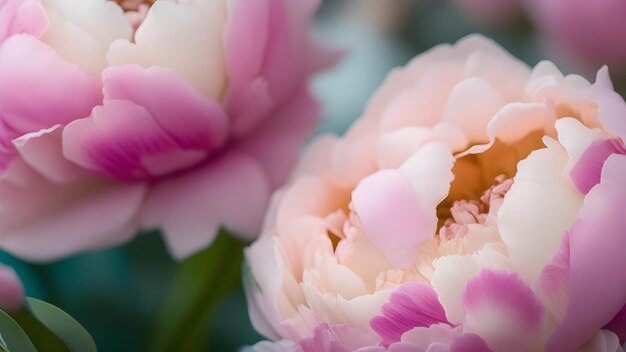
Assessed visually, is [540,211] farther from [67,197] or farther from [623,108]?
[67,197]

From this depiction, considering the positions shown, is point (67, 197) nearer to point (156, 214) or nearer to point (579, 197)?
point (156, 214)

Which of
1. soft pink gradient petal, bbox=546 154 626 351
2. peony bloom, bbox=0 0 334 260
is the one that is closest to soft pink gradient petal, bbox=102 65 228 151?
peony bloom, bbox=0 0 334 260

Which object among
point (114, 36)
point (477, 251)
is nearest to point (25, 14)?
point (114, 36)

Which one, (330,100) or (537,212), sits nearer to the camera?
(537,212)

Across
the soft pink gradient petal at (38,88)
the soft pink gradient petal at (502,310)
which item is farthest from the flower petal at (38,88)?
the soft pink gradient petal at (502,310)

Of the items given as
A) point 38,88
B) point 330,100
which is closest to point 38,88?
point 38,88

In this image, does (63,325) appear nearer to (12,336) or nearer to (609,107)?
(12,336)
